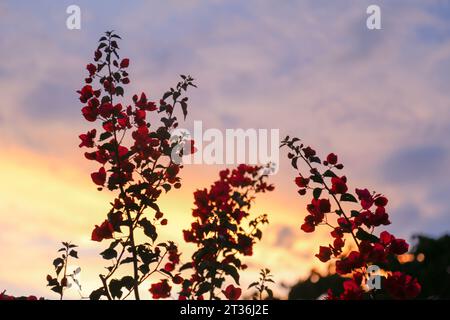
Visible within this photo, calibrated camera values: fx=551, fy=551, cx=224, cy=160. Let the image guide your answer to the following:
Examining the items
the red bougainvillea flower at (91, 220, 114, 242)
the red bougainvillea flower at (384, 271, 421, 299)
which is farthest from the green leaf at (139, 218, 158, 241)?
the red bougainvillea flower at (384, 271, 421, 299)

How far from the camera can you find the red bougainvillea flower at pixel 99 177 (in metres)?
4.87

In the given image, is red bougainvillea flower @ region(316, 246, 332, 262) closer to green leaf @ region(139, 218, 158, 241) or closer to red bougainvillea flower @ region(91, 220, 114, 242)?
green leaf @ region(139, 218, 158, 241)

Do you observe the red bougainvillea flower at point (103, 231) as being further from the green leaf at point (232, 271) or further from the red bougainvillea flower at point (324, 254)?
the red bougainvillea flower at point (324, 254)

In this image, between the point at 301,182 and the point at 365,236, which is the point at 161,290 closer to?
the point at 301,182

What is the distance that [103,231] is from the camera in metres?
4.77

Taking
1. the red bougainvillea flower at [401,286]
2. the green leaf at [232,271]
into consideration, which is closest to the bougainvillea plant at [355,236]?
the red bougainvillea flower at [401,286]

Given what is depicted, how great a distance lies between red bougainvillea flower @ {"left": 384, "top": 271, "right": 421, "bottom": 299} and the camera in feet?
10.9

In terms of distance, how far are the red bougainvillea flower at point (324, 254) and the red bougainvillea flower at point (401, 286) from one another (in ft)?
1.49
